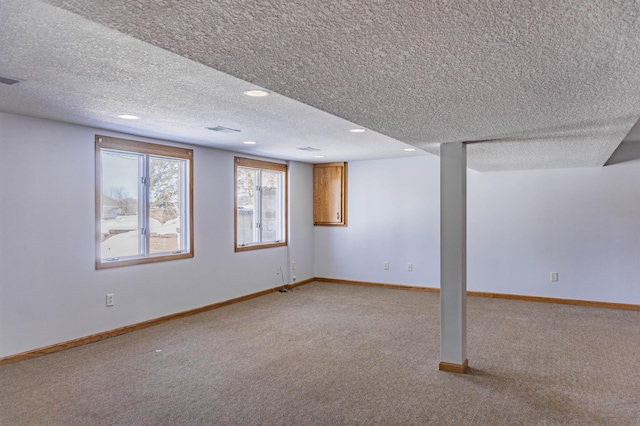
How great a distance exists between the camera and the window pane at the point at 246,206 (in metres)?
6.48

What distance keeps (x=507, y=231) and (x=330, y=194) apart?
3034mm

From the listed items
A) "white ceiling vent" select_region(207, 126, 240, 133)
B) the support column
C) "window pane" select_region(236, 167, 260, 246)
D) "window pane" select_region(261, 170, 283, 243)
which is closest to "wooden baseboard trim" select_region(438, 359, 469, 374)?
the support column

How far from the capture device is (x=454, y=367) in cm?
350

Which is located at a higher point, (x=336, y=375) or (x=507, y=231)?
(x=507, y=231)

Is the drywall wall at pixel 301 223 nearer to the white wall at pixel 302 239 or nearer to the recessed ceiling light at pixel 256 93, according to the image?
the white wall at pixel 302 239

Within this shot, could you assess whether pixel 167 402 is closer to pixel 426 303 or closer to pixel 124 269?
pixel 124 269

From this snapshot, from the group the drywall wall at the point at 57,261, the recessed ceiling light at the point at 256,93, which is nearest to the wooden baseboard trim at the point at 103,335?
the drywall wall at the point at 57,261

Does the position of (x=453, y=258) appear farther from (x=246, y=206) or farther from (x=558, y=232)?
(x=246, y=206)

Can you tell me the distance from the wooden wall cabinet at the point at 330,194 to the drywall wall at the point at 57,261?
295 cm

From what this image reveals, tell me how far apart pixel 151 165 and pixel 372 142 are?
2.74 m

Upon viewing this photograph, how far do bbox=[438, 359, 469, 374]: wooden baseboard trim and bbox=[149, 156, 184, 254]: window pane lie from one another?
352 cm

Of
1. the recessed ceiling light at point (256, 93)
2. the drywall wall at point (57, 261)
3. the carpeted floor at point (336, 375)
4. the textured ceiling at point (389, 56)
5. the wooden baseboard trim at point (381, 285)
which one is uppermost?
the recessed ceiling light at point (256, 93)

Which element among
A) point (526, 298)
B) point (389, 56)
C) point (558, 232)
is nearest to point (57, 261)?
point (389, 56)

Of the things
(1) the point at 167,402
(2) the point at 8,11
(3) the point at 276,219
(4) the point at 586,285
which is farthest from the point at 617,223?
(2) the point at 8,11
